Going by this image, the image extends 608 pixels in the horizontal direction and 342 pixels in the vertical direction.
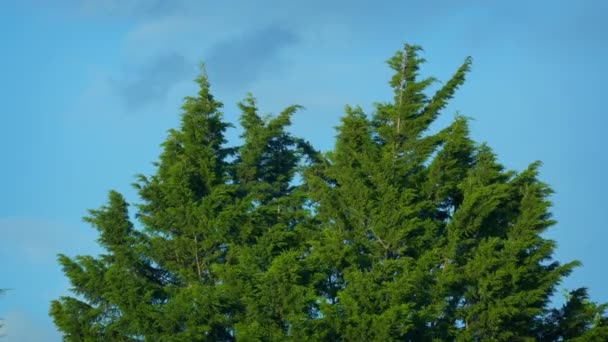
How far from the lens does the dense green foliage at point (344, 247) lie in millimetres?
44156

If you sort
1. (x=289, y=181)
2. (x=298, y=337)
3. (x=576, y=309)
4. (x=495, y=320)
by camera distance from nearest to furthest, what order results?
1. (x=298, y=337)
2. (x=495, y=320)
3. (x=576, y=309)
4. (x=289, y=181)

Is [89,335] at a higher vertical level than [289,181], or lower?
lower

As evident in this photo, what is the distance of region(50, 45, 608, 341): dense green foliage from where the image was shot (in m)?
44.2

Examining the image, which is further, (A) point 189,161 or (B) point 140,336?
(A) point 189,161

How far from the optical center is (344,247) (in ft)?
152

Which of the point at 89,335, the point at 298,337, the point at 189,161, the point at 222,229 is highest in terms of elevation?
the point at 189,161

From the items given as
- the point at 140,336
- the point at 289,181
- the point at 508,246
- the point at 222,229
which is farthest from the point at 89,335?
the point at 508,246

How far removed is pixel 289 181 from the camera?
5397 cm

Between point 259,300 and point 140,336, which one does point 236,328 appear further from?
point 140,336

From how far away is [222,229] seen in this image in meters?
48.5

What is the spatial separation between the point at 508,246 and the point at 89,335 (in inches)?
545

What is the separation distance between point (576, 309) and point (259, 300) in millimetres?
11567

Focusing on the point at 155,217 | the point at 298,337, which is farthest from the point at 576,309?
the point at 155,217

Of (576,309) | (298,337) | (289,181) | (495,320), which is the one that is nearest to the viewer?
(298,337)
